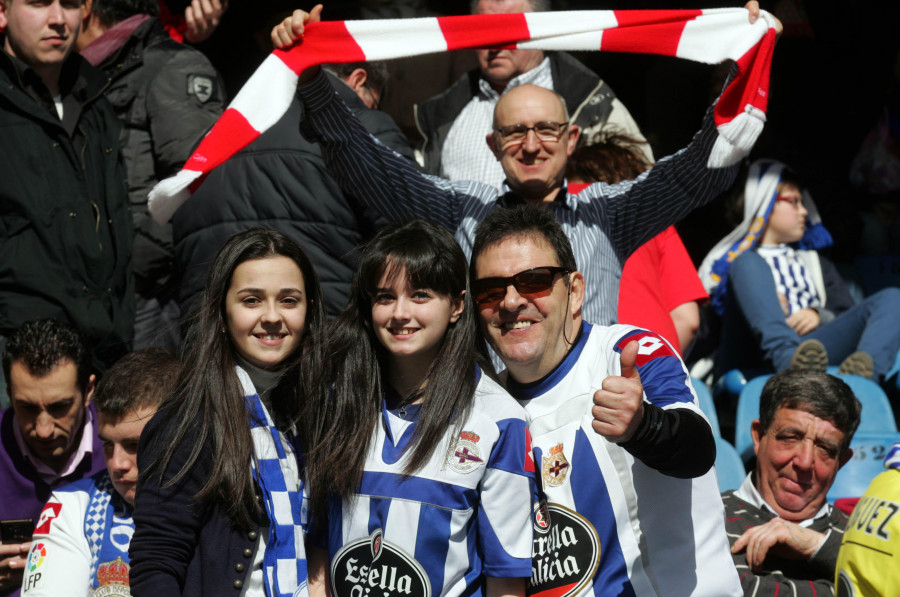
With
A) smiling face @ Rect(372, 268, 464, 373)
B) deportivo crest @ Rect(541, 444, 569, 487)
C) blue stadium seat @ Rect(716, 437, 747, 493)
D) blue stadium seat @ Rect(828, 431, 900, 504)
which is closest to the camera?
deportivo crest @ Rect(541, 444, 569, 487)

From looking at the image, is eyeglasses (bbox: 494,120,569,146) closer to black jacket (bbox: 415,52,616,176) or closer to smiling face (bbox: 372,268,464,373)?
smiling face (bbox: 372,268,464,373)

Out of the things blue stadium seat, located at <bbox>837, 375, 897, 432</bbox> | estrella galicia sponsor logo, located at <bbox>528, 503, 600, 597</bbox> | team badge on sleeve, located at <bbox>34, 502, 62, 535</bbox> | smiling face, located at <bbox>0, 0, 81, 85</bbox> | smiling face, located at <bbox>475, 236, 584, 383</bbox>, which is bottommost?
estrella galicia sponsor logo, located at <bbox>528, 503, 600, 597</bbox>

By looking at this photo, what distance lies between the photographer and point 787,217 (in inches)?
231

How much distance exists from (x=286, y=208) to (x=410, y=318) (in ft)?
4.24

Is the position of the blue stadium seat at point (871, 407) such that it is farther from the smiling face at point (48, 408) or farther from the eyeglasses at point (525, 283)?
the smiling face at point (48, 408)

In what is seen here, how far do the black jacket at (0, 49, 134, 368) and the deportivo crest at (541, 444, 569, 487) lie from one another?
2.08 meters

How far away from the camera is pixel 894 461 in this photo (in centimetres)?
309

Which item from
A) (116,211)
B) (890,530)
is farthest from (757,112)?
(116,211)

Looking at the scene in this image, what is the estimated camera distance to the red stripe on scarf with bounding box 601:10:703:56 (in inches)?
146

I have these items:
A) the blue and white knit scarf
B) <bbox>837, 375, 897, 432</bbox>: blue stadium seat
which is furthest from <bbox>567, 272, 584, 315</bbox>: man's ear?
<bbox>837, 375, 897, 432</bbox>: blue stadium seat

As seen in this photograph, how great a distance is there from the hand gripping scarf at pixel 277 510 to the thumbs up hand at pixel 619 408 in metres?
0.89

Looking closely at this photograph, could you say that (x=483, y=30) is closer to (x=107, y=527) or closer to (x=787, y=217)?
(x=107, y=527)

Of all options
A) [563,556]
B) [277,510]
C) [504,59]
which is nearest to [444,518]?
[563,556]

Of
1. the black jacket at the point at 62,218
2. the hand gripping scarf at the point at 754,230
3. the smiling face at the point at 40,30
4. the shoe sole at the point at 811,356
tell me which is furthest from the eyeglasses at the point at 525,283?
the hand gripping scarf at the point at 754,230
